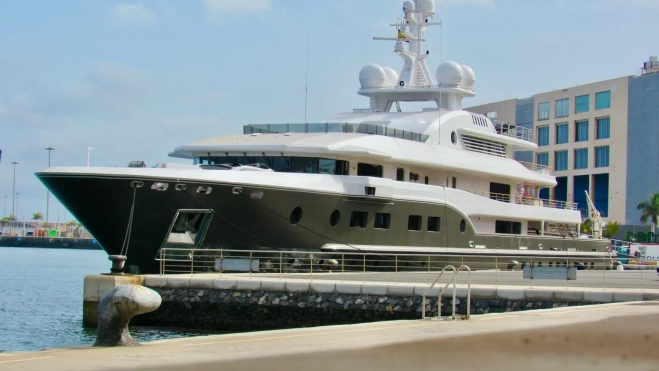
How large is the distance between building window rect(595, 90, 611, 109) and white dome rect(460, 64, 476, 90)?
4314 cm

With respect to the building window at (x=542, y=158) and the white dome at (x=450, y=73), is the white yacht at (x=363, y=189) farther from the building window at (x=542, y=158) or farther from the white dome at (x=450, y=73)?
the building window at (x=542, y=158)

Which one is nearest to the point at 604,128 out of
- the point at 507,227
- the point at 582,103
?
the point at 582,103

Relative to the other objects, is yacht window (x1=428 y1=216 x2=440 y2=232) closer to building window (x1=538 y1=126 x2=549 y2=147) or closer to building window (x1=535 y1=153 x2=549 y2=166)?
building window (x1=535 y1=153 x2=549 y2=166)

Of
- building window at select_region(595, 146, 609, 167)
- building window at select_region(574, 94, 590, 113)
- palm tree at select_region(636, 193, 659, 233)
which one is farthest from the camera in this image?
building window at select_region(574, 94, 590, 113)

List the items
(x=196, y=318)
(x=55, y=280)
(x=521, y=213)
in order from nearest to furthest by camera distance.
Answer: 1. (x=196, y=318)
2. (x=521, y=213)
3. (x=55, y=280)

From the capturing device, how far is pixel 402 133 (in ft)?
114

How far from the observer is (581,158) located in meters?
86.6

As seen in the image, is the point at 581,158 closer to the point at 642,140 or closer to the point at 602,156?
the point at 602,156

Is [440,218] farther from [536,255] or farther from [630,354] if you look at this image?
[630,354]

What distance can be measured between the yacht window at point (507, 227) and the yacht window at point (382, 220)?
7.43 metres

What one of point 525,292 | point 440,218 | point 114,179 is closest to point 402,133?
point 440,218

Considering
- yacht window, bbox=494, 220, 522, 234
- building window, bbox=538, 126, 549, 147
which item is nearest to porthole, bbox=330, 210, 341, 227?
yacht window, bbox=494, 220, 522, 234

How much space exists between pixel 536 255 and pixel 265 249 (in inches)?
581

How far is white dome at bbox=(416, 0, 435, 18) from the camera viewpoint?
141 ft
